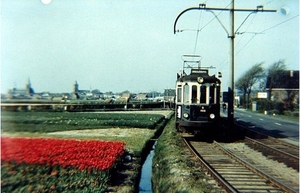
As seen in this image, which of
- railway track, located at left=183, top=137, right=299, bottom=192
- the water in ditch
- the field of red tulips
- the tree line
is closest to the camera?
the field of red tulips

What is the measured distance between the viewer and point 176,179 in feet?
29.2

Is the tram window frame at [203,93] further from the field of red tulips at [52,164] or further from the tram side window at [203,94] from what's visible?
the field of red tulips at [52,164]

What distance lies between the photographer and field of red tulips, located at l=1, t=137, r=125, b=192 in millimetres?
6441

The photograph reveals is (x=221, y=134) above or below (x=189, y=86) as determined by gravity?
below

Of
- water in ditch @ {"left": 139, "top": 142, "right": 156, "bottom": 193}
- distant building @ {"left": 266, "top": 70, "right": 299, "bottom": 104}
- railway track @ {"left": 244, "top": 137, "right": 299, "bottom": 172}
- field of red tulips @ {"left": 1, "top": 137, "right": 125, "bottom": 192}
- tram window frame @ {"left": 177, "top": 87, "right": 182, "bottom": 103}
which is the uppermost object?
distant building @ {"left": 266, "top": 70, "right": 299, "bottom": 104}

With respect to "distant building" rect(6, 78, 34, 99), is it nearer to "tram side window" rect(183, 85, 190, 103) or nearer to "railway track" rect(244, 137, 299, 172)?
"railway track" rect(244, 137, 299, 172)

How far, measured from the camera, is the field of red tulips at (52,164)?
6441 millimetres

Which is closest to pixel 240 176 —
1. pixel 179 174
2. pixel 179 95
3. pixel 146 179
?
pixel 179 174

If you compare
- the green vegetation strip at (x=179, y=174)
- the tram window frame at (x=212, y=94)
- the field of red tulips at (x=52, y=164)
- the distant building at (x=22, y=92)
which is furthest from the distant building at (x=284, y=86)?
the distant building at (x=22, y=92)

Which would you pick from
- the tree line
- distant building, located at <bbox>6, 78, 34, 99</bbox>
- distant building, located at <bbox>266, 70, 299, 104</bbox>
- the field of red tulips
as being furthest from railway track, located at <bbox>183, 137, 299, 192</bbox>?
distant building, located at <bbox>266, 70, 299, 104</bbox>

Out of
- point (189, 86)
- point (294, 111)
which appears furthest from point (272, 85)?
point (189, 86)

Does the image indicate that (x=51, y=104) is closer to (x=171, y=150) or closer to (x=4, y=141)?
(x=4, y=141)

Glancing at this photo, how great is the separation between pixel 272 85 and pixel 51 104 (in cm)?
4950

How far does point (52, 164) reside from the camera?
7.90 metres
